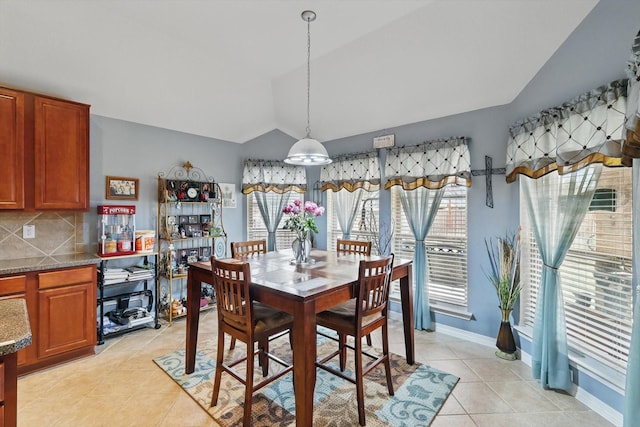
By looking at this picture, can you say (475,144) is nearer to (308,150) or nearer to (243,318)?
(308,150)

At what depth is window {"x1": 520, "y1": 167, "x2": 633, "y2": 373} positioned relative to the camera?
202 cm

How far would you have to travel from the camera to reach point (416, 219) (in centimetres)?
368

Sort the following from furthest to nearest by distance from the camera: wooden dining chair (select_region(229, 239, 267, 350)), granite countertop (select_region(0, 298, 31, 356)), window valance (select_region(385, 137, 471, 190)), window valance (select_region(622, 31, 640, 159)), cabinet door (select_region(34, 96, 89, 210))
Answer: window valance (select_region(385, 137, 471, 190)), wooden dining chair (select_region(229, 239, 267, 350)), cabinet door (select_region(34, 96, 89, 210)), window valance (select_region(622, 31, 640, 159)), granite countertop (select_region(0, 298, 31, 356))

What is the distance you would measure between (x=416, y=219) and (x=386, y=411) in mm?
2166

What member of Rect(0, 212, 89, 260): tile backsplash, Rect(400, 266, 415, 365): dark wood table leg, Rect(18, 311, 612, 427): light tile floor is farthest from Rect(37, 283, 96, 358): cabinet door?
Rect(400, 266, 415, 365): dark wood table leg

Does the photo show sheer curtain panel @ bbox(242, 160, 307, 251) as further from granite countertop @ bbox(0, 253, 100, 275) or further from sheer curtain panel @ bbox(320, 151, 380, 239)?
granite countertop @ bbox(0, 253, 100, 275)

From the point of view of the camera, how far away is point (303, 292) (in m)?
1.87

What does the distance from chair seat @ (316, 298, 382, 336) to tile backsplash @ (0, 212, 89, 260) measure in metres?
2.91

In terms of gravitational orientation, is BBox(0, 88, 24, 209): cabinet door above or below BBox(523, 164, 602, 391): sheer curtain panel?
above

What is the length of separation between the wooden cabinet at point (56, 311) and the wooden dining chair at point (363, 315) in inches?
91.4

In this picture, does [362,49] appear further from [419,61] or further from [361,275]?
[361,275]

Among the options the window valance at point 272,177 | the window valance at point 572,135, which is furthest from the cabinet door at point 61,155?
the window valance at point 572,135

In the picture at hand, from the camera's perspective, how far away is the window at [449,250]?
136 inches

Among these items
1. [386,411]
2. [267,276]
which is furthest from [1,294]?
[386,411]
